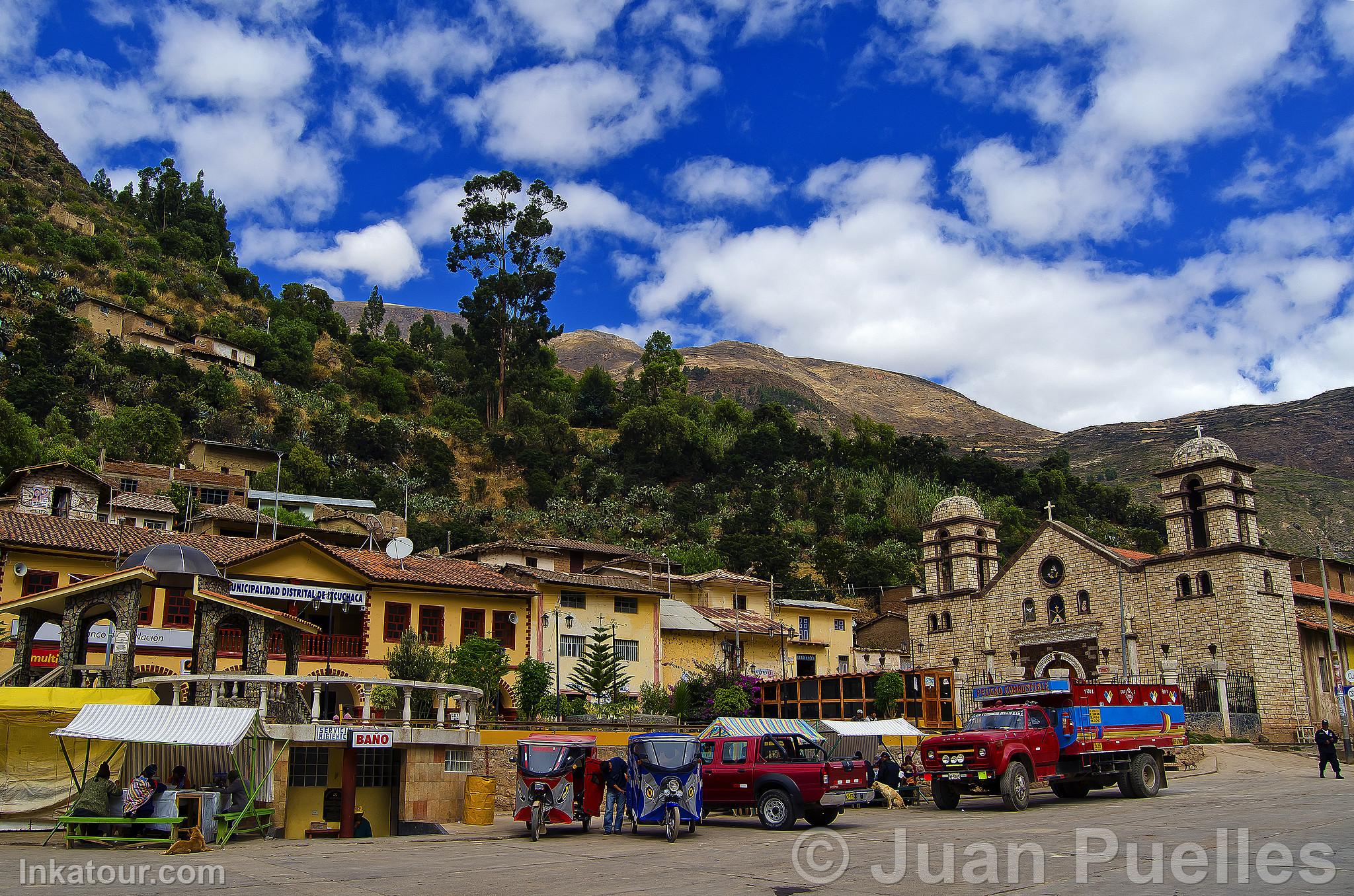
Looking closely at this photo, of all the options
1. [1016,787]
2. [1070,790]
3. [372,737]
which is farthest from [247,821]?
[1070,790]

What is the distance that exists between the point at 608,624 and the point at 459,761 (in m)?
20.7

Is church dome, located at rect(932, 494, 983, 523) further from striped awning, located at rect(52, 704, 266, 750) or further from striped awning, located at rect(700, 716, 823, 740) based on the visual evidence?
striped awning, located at rect(52, 704, 266, 750)

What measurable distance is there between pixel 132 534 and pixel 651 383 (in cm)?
7380

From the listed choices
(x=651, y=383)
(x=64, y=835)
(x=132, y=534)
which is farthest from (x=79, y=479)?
(x=651, y=383)

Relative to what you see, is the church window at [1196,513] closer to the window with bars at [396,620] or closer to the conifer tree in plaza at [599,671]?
the conifer tree in plaza at [599,671]

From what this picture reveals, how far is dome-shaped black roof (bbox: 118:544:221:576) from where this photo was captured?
20781 mm

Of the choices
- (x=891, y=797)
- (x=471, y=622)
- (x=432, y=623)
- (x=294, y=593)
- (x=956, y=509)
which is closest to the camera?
(x=891, y=797)

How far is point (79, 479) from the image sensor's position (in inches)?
1781

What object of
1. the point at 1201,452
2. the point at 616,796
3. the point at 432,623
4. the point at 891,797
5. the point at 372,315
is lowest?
the point at 891,797

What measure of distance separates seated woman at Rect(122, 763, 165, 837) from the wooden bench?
94cm

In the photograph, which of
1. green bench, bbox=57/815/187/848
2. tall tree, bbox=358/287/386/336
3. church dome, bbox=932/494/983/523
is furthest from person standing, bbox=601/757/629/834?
tall tree, bbox=358/287/386/336

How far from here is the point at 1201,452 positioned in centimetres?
4497

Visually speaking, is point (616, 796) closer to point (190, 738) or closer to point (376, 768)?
point (376, 768)

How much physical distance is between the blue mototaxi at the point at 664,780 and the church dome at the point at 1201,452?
34720 millimetres
